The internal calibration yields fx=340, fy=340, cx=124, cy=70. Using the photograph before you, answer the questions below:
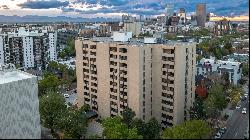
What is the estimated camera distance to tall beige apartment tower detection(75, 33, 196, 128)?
15.8m

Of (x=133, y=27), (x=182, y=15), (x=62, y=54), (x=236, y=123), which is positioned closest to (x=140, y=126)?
(x=236, y=123)

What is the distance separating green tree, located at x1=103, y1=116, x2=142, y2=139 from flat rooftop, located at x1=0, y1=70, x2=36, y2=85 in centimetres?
378

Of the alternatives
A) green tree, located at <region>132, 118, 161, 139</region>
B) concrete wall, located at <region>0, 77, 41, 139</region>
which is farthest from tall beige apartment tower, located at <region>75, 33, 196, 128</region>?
concrete wall, located at <region>0, 77, 41, 139</region>

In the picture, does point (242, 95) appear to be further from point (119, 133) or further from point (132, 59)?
point (119, 133)

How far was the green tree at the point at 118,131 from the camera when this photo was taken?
11.7 metres

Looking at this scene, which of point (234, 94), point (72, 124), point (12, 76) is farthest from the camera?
point (234, 94)

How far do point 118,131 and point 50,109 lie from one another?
557 cm

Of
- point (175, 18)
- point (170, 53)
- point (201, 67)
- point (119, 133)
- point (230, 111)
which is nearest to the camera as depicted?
point (119, 133)

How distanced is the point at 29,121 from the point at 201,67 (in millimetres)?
16092

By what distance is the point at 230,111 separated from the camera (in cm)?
2011

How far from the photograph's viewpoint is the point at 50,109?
16.9 metres

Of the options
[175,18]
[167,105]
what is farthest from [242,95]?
[175,18]

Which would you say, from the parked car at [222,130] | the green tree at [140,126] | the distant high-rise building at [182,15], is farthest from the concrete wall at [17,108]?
the distant high-rise building at [182,15]

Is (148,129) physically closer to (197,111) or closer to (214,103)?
(197,111)
